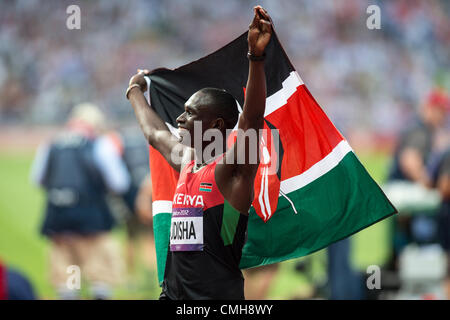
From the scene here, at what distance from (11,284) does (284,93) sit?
2041 millimetres

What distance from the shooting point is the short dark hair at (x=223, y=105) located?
12.2 feet

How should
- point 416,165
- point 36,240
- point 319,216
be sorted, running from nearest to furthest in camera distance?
point 319,216
point 416,165
point 36,240

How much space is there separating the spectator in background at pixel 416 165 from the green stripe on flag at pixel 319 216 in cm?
578

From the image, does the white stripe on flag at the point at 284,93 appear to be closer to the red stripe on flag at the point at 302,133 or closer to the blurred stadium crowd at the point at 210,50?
the red stripe on flag at the point at 302,133

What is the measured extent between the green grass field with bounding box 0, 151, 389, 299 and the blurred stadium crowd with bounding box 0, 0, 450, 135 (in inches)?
55.0

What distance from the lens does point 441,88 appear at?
609 inches

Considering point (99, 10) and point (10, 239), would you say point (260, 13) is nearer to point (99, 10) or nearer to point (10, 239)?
point (10, 239)

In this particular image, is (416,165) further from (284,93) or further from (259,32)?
(259,32)

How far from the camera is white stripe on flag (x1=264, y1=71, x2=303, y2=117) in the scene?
4320mm

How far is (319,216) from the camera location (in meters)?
4.31

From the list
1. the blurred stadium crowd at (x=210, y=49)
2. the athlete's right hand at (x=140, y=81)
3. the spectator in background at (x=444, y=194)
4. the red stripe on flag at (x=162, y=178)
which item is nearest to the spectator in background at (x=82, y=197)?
the spectator in background at (x=444, y=194)

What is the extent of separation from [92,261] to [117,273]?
0.61m

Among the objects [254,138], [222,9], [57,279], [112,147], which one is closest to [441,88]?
[222,9]

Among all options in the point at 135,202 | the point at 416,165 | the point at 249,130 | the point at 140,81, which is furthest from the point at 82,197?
the point at 249,130
